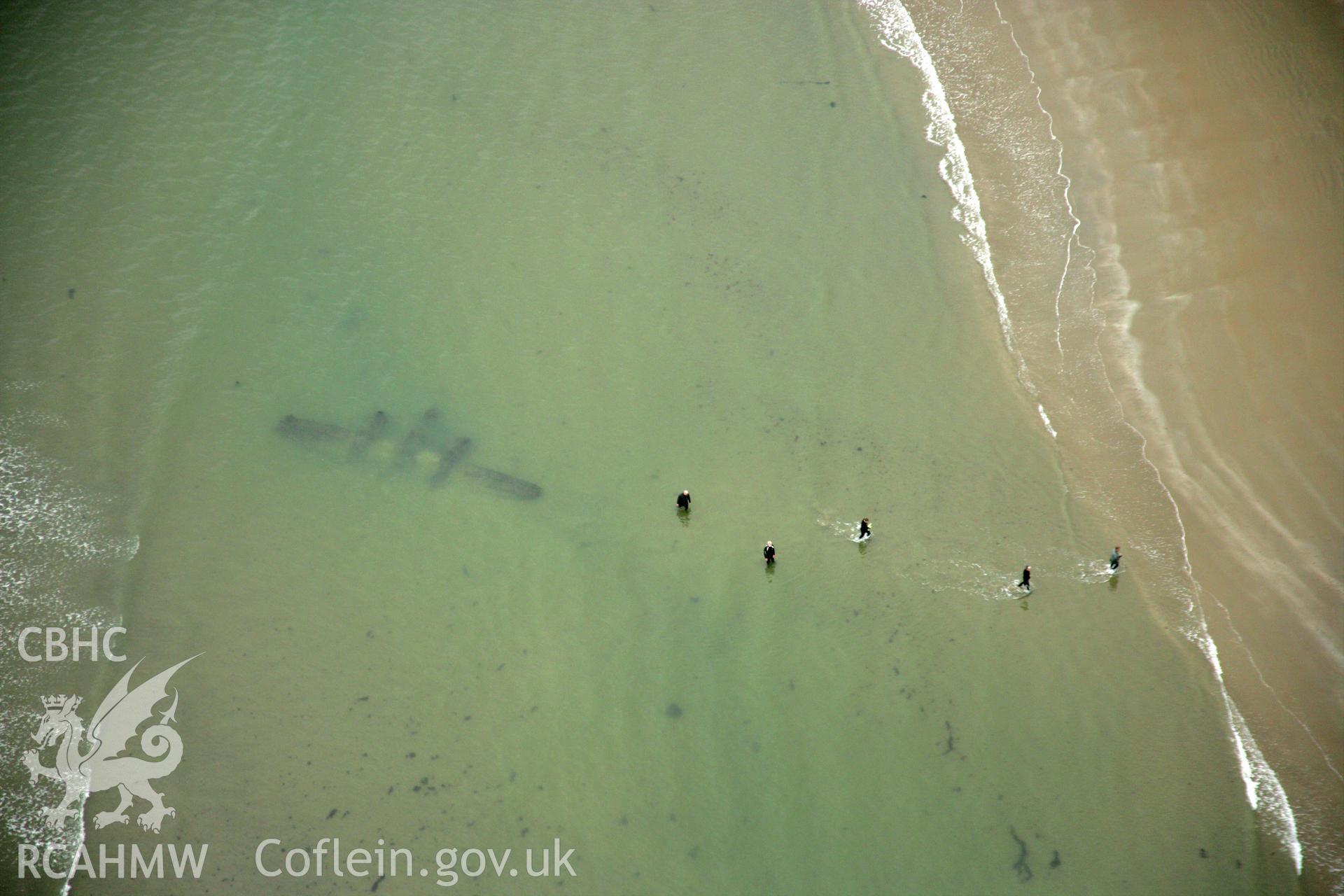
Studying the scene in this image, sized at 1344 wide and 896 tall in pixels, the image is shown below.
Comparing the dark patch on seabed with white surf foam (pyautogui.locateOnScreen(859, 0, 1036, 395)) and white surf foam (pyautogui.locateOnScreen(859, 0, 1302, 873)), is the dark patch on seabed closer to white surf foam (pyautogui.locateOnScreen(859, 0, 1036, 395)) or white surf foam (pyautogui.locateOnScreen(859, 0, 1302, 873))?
white surf foam (pyautogui.locateOnScreen(859, 0, 1302, 873))

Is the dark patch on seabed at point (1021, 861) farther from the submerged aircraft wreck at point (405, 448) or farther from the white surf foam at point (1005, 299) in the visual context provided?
the submerged aircraft wreck at point (405, 448)

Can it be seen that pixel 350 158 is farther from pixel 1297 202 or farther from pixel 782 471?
pixel 1297 202

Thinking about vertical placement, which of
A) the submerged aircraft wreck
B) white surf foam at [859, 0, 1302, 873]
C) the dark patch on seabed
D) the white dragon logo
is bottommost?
the white dragon logo

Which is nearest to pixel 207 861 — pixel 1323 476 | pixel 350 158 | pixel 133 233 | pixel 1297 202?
pixel 133 233

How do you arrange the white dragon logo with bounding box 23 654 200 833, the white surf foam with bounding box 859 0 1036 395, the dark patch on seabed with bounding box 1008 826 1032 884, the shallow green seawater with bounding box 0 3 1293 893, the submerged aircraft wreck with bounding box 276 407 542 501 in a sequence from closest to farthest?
the dark patch on seabed with bounding box 1008 826 1032 884, the white dragon logo with bounding box 23 654 200 833, the shallow green seawater with bounding box 0 3 1293 893, the submerged aircraft wreck with bounding box 276 407 542 501, the white surf foam with bounding box 859 0 1036 395

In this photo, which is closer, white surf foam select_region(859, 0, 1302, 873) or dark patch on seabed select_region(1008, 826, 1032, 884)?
dark patch on seabed select_region(1008, 826, 1032, 884)

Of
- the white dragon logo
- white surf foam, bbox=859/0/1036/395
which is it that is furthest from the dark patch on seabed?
the white dragon logo

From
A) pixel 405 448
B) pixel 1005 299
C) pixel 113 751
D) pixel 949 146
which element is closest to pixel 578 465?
pixel 405 448
